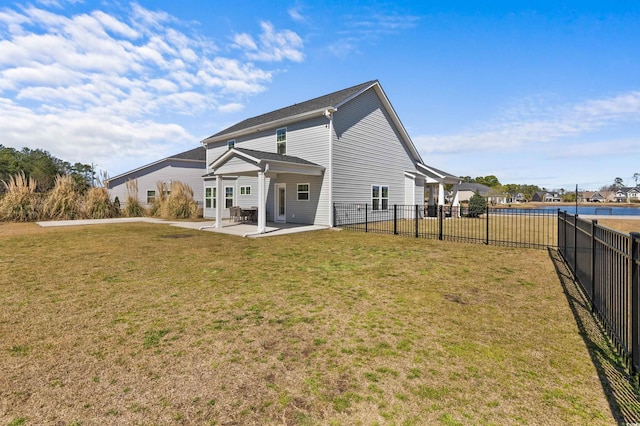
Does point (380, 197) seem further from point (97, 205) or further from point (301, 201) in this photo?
point (97, 205)

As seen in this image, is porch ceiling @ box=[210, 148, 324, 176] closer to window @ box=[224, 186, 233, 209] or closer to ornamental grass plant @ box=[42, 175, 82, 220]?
window @ box=[224, 186, 233, 209]

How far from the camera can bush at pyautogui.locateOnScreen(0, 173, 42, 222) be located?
16.8 metres

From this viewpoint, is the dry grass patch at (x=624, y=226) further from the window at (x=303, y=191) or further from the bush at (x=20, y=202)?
the bush at (x=20, y=202)

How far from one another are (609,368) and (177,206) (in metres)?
21.9

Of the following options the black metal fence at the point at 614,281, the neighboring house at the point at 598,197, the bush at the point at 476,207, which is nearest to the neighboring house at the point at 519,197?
the neighboring house at the point at 598,197

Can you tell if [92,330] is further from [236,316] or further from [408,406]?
[408,406]

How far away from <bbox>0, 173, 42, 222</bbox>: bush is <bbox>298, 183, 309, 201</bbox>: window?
1638 centimetres

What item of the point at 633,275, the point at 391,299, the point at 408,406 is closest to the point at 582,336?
the point at 633,275

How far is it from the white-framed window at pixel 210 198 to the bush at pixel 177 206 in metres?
0.82

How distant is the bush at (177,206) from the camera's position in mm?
20250

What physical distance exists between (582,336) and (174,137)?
30331 mm

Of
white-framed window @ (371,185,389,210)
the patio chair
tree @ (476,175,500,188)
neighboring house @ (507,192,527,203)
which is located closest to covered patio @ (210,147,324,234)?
the patio chair

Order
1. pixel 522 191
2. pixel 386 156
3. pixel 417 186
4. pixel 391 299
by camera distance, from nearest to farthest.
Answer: pixel 391 299 → pixel 386 156 → pixel 417 186 → pixel 522 191

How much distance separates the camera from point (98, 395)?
2279mm
